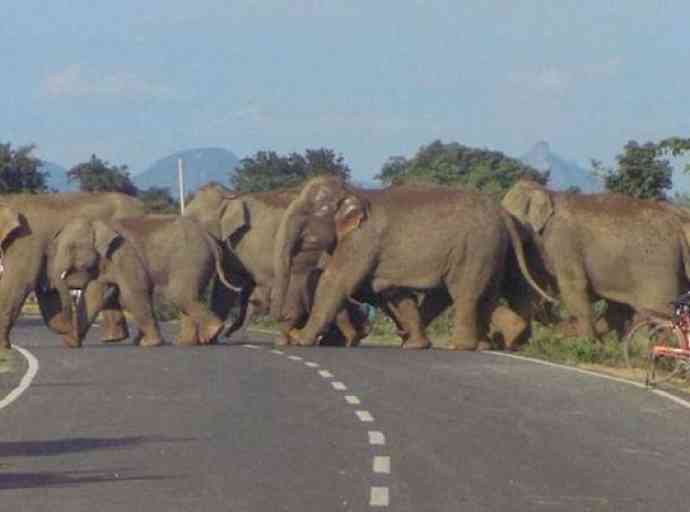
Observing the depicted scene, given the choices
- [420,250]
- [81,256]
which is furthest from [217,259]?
[420,250]

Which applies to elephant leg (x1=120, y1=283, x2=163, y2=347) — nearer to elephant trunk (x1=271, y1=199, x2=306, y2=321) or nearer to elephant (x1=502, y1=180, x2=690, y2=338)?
elephant trunk (x1=271, y1=199, x2=306, y2=321)

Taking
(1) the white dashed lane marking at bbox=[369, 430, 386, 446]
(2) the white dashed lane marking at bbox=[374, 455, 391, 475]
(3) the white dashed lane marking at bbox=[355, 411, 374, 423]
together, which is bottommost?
(3) the white dashed lane marking at bbox=[355, 411, 374, 423]

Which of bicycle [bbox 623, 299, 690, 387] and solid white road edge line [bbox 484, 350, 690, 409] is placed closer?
solid white road edge line [bbox 484, 350, 690, 409]

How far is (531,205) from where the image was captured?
119 feet

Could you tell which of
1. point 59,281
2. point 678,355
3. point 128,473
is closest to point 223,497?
point 128,473

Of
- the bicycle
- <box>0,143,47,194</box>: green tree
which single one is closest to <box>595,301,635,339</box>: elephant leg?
the bicycle

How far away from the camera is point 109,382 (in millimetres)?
25281

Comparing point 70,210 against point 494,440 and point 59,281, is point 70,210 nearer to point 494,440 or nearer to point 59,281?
point 59,281

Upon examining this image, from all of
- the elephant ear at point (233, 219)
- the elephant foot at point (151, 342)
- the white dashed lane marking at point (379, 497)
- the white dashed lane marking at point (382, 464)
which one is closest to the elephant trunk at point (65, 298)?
the elephant foot at point (151, 342)

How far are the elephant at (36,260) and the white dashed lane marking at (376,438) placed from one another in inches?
730

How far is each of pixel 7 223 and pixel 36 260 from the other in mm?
860

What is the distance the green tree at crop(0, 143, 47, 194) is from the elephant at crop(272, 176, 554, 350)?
51679mm

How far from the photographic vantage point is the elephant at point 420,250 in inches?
1406

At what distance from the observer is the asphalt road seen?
47.5ft
